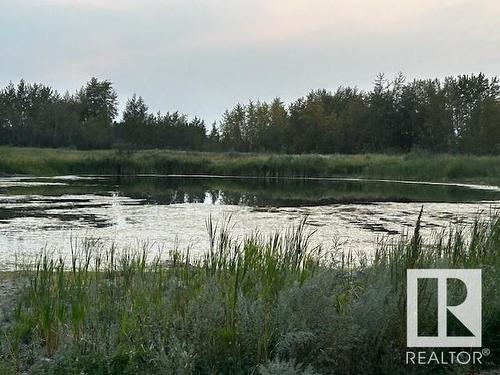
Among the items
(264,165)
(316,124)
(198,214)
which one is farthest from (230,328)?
(316,124)

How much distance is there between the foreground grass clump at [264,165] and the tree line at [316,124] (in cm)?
1092

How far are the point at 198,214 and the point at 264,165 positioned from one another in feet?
74.9

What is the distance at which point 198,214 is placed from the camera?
52.9 feet

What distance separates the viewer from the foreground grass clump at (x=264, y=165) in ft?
117

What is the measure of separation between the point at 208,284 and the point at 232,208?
13319 millimetres

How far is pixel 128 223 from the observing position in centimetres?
1396

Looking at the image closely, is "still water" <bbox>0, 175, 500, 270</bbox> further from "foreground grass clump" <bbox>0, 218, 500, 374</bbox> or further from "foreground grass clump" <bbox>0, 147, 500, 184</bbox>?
"foreground grass clump" <bbox>0, 147, 500, 184</bbox>

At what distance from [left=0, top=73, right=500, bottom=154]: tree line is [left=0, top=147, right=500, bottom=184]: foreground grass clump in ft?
35.8

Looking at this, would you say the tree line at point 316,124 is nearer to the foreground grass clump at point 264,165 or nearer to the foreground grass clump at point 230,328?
the foreground grass clump at point 264,165

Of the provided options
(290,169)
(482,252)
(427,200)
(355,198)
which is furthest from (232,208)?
(290,169)

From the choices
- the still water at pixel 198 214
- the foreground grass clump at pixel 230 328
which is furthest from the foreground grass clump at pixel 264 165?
the foreground grass clump at pixel 230 328

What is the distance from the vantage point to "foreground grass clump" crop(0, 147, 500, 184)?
3562 centimetres

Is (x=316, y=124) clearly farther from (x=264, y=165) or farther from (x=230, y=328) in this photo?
(x=230, y=328)

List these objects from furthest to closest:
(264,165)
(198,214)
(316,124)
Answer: (316,124), (264,165), (198,214)
